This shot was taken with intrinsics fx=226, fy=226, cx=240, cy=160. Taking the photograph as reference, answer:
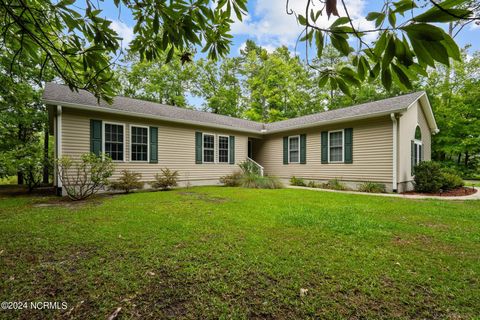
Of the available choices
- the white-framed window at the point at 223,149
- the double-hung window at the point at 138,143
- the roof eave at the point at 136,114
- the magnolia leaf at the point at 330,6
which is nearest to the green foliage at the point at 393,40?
the magnolia leaf at the point at 330,6

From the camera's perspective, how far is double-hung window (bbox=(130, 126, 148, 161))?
9226 millimetres

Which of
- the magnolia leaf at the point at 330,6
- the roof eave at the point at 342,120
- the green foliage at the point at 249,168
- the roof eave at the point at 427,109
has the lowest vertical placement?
the green foliage at the point at 249,168

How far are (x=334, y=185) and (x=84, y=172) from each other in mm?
9915

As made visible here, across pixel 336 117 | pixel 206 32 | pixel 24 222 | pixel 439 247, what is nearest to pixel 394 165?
pixel 336 117

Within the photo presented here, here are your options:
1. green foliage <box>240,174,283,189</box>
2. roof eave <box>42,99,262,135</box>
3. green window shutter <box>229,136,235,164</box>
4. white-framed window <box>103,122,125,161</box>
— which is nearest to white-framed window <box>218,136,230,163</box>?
green window shutter <box>229,136,235,164</box>

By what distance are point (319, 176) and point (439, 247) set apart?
26.8ft

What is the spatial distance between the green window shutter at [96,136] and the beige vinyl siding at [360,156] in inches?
360

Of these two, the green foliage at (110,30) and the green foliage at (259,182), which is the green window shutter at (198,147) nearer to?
the green foliage at (259,182)

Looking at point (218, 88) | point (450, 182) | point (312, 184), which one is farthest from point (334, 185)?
point (218, 88)

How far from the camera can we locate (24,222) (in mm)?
4234

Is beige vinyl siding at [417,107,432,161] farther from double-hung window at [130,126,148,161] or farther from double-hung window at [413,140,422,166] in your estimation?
double-hung window at [130,126,148,161]

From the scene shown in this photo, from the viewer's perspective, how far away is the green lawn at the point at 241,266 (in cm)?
193

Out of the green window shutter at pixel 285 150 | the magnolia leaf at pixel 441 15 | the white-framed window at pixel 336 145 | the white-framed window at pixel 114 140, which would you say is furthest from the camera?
the green window shutter at pixel 285 150

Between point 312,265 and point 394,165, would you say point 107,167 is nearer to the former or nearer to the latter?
point 312,265
